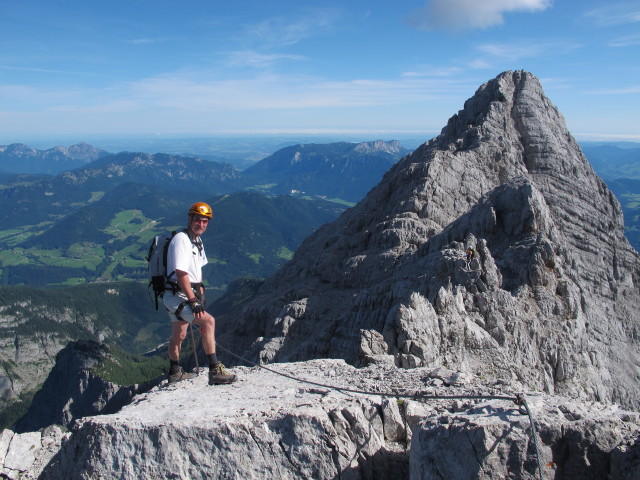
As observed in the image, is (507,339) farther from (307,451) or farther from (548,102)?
(548,102)

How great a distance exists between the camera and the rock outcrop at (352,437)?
9492 mm

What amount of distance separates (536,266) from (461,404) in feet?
85.7

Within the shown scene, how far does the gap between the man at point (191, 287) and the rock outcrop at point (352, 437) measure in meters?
1.31

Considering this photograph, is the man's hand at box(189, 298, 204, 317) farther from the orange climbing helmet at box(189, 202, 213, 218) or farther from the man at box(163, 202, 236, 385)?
the orange climbing helmet at box(189, 202, 213, 218)

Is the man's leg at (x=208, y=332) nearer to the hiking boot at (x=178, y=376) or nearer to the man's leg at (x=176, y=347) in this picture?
the man's leg at (x=176, y=347)

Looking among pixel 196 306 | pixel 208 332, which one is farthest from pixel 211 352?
pixel 196 306

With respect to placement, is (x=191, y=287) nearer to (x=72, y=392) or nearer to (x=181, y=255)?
(x=181, y=255)

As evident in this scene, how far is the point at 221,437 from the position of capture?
422 inches

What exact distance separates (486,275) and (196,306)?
80.8 feet

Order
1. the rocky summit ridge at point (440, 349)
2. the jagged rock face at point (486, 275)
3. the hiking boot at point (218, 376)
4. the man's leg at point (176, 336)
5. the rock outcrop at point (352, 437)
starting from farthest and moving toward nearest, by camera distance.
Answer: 1. the jagged rock face at point (486, 275)
2. the man's leg at point (176, 336)
3. the hiking boot at point (218, 376)
4. the rocky summit ridge at point (440, 349)
5. the rock outcrop at point (352, 437)

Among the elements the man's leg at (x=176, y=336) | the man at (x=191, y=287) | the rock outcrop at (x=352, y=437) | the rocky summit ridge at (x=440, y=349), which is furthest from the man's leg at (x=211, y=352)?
the rock outcrop at (x=352, y=437)

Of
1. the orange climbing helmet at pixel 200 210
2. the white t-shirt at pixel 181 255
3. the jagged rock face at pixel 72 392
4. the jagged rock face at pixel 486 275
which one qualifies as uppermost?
the orange climbing helmet at pixel 200 210

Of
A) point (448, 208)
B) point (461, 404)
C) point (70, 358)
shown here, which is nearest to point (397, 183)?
point (448, 208)

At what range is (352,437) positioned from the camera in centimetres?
1143
